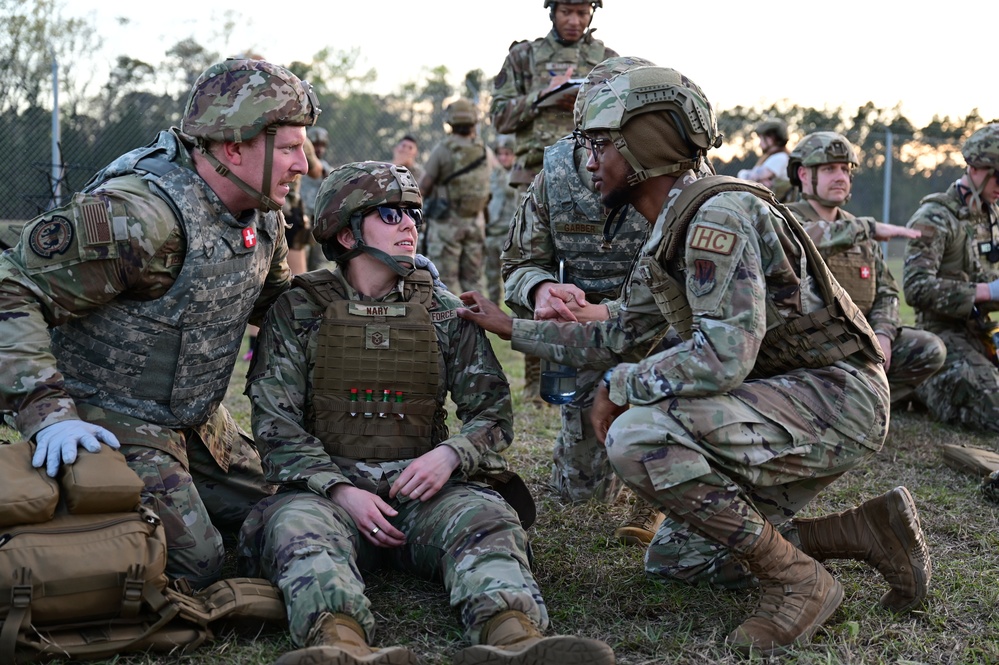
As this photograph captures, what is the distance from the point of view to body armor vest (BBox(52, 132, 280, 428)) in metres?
3.70

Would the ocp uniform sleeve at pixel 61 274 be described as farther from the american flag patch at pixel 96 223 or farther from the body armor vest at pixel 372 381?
the body armor vest at pixel 372 381

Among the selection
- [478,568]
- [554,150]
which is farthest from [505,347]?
[478,568]

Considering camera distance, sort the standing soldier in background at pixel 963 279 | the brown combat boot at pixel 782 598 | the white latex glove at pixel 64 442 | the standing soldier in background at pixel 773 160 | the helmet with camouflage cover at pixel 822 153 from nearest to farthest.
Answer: the white latex glove at pixel 64 442 < the brown combat boot at pixel 782 598 < the helmet with camouflage cover at pixel 822 153 < the standing soldier in background at pixel 963 279 < the standing soldier in background at pixel 773 160

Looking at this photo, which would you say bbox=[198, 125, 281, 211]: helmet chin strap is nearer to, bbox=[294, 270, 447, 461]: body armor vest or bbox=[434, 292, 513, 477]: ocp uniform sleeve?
bbox=[294, 270, 447, 461]: body armor vest

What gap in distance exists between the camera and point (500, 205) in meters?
15.1

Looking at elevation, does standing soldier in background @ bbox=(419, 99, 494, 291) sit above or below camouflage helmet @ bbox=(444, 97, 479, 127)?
below

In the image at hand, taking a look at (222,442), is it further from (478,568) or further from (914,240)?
(914,240)

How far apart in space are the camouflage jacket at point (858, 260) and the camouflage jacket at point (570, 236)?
1.95 m

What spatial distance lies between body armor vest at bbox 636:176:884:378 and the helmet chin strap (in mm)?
1447

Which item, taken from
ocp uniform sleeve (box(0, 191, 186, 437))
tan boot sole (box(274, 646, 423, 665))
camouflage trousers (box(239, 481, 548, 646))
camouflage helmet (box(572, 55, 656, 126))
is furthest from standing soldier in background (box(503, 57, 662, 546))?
tan boot sole (box(274, 646, 423, 665))

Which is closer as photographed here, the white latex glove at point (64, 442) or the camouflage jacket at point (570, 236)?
the white latex glove at point (64, 442)

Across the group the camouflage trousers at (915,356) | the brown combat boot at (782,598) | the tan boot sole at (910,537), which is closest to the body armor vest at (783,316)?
the tan boot sole at (910,537)

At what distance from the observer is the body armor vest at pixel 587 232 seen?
4.93 meters

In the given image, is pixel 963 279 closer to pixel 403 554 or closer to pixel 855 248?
pixel 855 248
